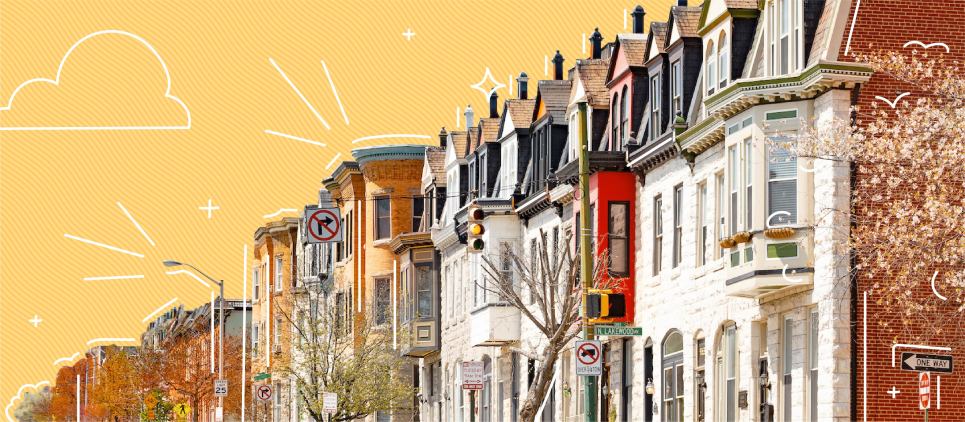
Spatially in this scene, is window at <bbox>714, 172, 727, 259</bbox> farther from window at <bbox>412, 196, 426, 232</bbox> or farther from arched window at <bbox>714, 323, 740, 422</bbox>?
window at <bbox>412, 196, 426, 232</bbox>

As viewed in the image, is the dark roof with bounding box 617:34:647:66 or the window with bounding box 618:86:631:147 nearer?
the dark roof with bounding box 617:34:647:66

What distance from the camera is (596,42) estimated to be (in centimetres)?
4878

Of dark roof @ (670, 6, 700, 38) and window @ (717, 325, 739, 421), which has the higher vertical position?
dark roof @ (670, 6, 700, 38)

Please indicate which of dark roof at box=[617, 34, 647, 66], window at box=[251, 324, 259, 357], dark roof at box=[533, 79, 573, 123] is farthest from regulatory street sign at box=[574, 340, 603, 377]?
window at box=[251, 324, 259, 357]

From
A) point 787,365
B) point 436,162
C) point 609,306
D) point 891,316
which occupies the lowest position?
point 787,365

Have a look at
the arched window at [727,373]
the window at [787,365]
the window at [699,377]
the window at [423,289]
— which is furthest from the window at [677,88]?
the window at [423,289]

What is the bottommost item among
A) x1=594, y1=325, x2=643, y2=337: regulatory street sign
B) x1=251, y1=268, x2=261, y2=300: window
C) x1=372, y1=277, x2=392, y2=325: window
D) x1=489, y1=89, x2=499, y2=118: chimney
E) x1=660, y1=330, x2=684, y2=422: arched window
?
x1=660, y1=330, x2=684, y2=422: arched window

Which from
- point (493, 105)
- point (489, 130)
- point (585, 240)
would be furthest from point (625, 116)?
point (493, 105)

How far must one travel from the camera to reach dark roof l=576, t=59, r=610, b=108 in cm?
4512

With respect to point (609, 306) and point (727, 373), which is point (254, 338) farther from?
point (609, 306)

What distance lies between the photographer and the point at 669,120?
39781mm

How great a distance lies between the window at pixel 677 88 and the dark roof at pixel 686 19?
81cm

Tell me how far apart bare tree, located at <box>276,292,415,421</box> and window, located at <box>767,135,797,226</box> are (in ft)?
99.5

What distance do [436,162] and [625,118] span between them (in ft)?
78.9
